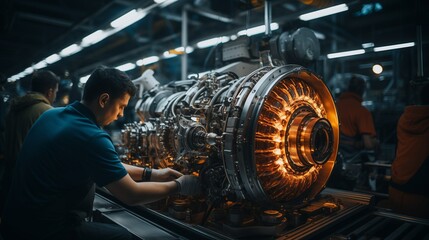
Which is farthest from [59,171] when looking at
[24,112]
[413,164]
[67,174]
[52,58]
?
[52,58]

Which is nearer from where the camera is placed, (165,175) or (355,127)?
(165,175)

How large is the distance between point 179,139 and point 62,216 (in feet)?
2.35

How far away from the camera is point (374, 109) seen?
5.47 meters

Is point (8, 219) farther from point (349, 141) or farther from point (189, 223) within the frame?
point (349, 141)

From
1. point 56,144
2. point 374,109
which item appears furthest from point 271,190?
point 374,109

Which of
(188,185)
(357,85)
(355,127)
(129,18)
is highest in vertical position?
(129,18)

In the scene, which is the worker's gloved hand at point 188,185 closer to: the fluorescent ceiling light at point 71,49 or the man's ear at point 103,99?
the man's ear at point 103,99

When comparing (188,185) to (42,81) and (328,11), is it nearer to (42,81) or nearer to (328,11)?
(42,81)

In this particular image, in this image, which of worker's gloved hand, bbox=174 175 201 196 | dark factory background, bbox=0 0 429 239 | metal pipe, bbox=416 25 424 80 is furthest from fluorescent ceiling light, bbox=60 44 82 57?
metal pipe, bbox=416 25 424 80

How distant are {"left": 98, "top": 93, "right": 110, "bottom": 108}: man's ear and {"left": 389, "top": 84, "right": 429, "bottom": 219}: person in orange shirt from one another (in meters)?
1.98

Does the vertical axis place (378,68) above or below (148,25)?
below

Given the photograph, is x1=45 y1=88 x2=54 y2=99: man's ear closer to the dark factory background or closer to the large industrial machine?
the dark factory background

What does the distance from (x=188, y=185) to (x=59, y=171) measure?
2.15ft

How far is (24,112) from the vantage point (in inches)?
107
